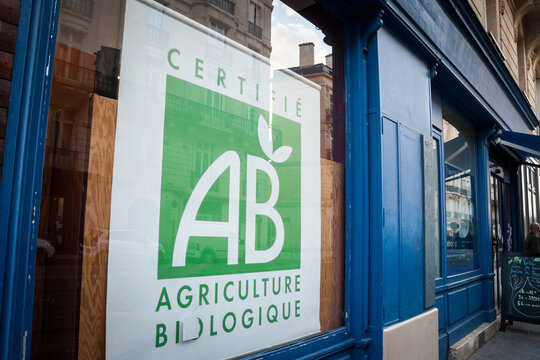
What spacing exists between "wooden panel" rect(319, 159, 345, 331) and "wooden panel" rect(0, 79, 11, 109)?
2.22 m

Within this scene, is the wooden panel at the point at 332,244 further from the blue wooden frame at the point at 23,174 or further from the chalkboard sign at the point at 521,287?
the chalkboard sign at the point at 521,287

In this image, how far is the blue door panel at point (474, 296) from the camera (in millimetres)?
6118

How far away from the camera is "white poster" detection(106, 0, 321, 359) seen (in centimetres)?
191

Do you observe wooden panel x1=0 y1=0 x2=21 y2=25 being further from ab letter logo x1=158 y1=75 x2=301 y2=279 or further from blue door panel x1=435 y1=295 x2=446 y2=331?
blue door panel x1=435 y1=295 x2=446 y2=331

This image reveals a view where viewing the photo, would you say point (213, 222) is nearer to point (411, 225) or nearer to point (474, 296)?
point (411, 225)

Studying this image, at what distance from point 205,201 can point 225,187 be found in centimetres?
18

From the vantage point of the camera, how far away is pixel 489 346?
5.90 m

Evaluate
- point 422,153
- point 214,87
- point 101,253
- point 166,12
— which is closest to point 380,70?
point 422,153

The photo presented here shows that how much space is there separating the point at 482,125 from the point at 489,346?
3.78 m

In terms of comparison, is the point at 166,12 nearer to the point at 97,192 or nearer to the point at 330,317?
the point at 97,192

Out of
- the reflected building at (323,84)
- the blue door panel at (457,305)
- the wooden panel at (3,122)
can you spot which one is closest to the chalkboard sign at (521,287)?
the blue door panel at (457,305)

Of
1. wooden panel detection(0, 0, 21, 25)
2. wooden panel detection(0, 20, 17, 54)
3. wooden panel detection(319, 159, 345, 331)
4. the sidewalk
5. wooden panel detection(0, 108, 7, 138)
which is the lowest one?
the sidewalk

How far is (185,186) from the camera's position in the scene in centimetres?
215

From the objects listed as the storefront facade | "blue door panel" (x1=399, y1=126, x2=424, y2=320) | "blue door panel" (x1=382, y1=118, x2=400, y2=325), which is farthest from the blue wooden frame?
"blue door panel" (x1=399, y1=126, x2=424, y2=320)
